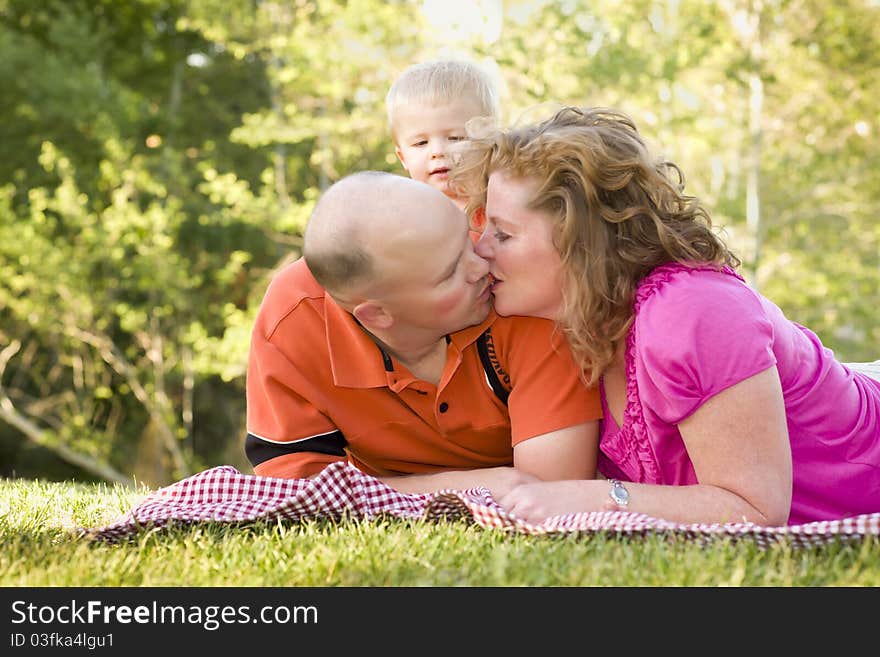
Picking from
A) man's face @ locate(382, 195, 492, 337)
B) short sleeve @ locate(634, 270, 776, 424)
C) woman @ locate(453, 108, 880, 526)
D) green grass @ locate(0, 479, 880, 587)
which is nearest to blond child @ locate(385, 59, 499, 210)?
woman @ locate(453, 108, 880, 526)

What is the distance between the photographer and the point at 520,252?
3279 millimetres

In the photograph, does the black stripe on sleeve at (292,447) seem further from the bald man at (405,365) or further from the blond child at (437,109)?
the blond child at (437,109)

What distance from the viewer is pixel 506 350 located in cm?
343

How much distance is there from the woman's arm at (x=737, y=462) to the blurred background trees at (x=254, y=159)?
29.3ft

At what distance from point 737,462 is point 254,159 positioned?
47.3 ft

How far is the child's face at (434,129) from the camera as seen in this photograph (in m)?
4.57

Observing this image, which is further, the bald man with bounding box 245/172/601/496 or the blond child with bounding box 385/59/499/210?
the blond child with bounding box 385/59/499/210

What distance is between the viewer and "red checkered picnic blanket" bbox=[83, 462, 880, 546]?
265 cm

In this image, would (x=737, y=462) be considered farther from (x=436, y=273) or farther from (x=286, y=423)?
(x=286, y=423)

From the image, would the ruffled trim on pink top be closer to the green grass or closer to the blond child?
the green grass

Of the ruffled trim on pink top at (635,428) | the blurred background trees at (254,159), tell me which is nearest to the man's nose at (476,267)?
the ruffled trim on pink top at (635,428)

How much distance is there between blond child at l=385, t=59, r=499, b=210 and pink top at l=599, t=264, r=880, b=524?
165 cm

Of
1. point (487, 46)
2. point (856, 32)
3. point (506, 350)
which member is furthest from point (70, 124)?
point (506, 350)
